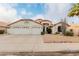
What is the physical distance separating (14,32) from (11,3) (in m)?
0.50

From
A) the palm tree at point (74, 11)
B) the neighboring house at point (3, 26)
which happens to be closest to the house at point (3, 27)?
the neighboring house at point (3, 26)

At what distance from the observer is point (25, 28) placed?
35.2m

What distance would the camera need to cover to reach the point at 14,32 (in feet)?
116

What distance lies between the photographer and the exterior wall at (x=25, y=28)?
35.2m

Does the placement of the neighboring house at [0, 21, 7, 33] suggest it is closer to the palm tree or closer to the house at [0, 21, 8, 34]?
the house at [0, 21, 8, 34]

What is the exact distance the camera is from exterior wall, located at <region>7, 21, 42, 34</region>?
35219 millimetres

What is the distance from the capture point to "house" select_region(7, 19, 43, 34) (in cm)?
3519

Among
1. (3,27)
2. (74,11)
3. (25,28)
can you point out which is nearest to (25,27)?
(25,28)

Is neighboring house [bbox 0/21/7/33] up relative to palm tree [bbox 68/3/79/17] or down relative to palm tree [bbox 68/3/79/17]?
down

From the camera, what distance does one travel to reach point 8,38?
35.2 meters

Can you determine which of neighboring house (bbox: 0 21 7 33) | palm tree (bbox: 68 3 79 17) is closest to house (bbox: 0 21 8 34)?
neighboring house (bbox: 0 21 7 33)

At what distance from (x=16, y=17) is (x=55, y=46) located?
0.83 metres

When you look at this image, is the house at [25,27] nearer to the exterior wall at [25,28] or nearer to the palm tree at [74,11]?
the exterior wall at [25,28]

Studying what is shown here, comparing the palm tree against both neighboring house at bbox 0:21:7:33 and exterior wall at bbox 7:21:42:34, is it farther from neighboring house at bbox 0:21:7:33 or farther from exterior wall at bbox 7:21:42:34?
neighboring house at bbox 0:21:7:33
